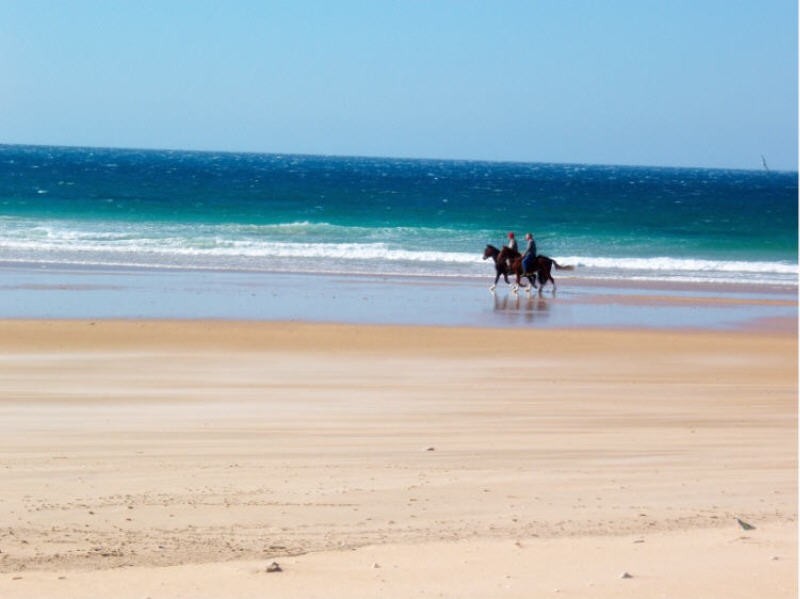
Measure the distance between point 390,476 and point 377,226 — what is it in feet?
132

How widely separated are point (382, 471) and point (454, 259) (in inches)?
1048

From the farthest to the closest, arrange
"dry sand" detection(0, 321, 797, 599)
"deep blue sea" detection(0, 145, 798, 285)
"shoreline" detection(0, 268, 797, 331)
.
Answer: "deep blue sea" detection(0, 145, 798, 285) < "shoreline" detection(0, 268, 797, 331) < "dry sand" detection(0, 321, 797, 599)

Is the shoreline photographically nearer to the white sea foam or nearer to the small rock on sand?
the white sea foam

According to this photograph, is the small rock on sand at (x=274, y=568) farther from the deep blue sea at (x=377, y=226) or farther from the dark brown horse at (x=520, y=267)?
the deep blue sea at (x=377, y=226)

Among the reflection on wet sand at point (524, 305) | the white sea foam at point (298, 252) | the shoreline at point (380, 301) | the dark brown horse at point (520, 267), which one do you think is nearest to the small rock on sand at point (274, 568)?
the shoreline at point (380, 301)

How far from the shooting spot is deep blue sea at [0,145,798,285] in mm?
32250

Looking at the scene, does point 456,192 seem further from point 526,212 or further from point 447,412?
point 447,412

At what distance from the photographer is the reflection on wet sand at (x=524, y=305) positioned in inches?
795

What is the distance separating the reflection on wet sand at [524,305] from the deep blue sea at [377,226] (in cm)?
615

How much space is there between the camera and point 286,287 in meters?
23.8

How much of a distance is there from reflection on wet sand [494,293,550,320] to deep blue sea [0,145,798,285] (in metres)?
6.15

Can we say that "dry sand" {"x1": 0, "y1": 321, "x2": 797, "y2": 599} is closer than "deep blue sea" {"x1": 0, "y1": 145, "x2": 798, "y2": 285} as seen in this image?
Yes

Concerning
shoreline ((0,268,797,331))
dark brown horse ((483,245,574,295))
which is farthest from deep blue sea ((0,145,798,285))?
dark brown horse ((483,245,574,295))

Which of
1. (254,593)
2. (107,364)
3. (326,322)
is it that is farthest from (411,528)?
(326,322)
